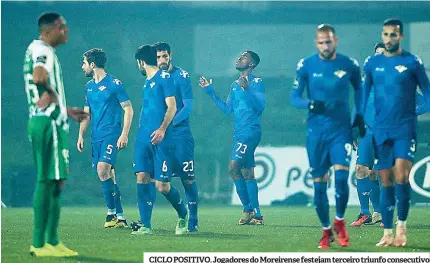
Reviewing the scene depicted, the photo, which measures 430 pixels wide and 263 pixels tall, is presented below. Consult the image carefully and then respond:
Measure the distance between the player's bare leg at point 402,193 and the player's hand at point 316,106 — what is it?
94 centimetres

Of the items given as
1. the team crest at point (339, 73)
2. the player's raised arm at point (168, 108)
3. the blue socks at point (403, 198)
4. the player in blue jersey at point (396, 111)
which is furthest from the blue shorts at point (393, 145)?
the player's raised arm at point (168, 108)

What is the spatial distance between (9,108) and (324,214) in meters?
11.2

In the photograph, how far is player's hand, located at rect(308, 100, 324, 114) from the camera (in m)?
8.84

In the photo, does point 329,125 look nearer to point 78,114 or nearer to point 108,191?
point 78,114

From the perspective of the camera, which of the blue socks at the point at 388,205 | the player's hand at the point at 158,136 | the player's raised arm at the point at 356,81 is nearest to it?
the player's raised arm at the point at 356,81

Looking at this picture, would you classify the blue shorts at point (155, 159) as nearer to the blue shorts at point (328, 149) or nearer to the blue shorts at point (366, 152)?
the blue shorts at point (328, 149)

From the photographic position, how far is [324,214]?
9.04m

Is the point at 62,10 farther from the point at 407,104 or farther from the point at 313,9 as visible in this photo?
the point at 407,104

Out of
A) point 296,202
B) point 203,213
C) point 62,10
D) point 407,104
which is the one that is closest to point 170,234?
point 407,104

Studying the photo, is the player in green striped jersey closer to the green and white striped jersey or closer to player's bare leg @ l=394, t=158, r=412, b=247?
the green and white striped jersey

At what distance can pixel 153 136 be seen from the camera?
1057 centimetres

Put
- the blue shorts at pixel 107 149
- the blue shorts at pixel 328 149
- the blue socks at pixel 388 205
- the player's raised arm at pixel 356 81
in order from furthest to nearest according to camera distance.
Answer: the blue shorts at pixel 107 149
the blue socks at pixel 388 205
the player's raised arm at pixel 356 81
the blue shorts at pixel 328 149

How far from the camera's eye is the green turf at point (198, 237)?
9102mm

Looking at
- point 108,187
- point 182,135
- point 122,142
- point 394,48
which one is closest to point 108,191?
point 108,187
